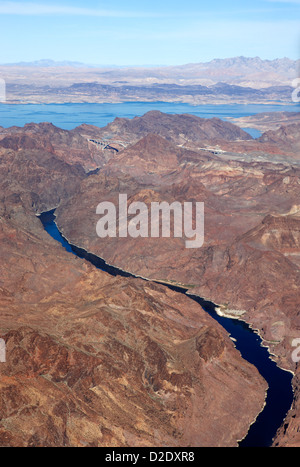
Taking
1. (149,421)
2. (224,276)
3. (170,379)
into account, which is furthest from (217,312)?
(149,421)

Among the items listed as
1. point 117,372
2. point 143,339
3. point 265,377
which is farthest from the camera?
point 265,377

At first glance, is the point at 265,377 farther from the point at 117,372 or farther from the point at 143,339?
the point at 117,372

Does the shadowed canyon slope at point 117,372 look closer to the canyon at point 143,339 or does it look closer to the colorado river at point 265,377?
the canyon at point 143,339

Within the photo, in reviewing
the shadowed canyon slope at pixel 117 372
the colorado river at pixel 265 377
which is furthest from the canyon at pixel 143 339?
the colorado river at pixel 265 377

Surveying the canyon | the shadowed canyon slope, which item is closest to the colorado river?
the canyon

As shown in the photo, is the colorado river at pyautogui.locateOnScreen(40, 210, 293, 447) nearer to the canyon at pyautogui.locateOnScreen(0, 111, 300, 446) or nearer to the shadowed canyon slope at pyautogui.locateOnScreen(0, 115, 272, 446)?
the canyon at pyautogui.locateOnScreen(0, 111, 300, 446)

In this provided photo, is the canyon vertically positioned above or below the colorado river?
above

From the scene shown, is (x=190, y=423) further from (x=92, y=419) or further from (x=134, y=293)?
(x=134, y=293)

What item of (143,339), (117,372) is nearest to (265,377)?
(143,339)
